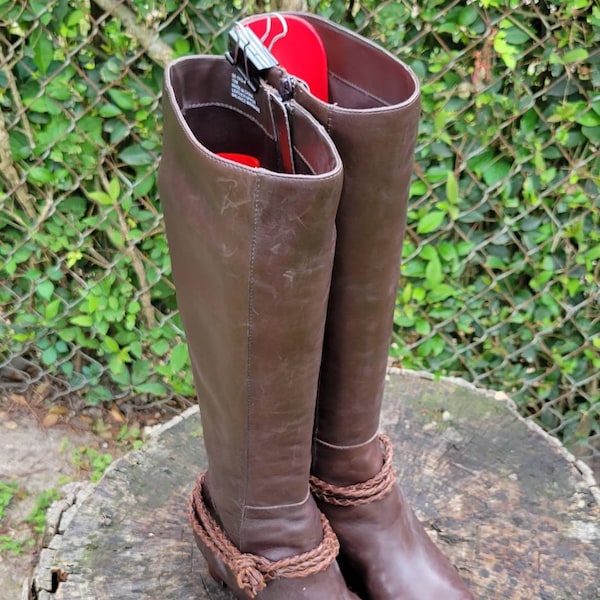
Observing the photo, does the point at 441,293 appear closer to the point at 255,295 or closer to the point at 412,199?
the point at 412,199

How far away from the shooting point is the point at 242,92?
80cm

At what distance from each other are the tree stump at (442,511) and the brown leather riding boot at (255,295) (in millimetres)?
223

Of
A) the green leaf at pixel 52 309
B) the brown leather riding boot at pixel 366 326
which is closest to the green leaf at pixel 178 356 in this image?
the green leaf at pixel 52 309

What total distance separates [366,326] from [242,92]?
345 mm

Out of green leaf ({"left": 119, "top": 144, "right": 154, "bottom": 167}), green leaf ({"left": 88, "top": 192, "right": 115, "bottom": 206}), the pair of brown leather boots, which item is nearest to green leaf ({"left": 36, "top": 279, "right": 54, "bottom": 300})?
green leaf ({"left": 88, "top": 192, "right": 115, "bottom": 206})

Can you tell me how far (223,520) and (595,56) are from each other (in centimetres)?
125

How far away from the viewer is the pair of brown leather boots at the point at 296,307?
71 centimetres

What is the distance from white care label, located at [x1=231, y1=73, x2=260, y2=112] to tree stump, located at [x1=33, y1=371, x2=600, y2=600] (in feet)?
2.50

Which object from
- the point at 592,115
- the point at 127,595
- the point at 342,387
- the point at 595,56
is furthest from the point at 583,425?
the point at 127,595

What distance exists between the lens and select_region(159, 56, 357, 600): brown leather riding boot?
0.69 m

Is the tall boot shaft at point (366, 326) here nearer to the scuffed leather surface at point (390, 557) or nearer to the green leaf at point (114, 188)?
the scuffed leather surface at point (390, 557)

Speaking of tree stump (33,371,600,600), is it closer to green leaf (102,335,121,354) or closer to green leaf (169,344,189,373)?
green leaf (169,344,189,373)

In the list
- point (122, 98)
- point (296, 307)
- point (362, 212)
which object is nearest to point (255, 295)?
point (296, 307)

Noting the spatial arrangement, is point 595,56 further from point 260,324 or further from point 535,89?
point 260,324
